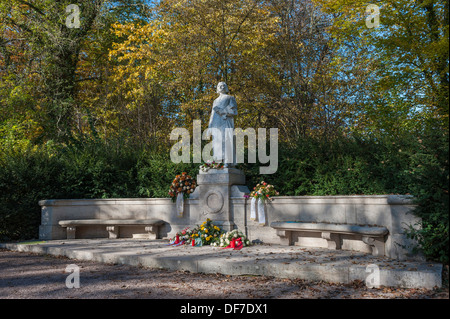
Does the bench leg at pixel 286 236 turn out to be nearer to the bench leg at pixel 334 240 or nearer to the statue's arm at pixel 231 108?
the bench leg at pixel 334 240

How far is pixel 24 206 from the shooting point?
10438 mm

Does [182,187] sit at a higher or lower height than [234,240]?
higher

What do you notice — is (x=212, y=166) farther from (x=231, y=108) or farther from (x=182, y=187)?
(x=231, y=108)

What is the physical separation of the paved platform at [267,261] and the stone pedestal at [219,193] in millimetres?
1122

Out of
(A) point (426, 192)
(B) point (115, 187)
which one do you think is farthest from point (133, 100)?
(A) point (426, 192)

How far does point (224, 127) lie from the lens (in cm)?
942

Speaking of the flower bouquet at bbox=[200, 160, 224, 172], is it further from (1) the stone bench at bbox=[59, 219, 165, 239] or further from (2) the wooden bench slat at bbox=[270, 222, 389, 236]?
(2) the wooden bench slat at bbox=[270, 222, 389, 236]

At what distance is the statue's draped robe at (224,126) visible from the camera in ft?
30.5

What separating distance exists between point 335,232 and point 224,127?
12.5 ft

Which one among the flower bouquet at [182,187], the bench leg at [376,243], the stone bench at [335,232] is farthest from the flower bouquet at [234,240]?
the bench leg at [376,243]

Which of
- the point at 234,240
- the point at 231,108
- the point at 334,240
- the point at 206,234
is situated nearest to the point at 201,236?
the point at 206,234

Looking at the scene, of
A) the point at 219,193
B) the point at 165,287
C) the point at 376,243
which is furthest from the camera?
the point at 219,193

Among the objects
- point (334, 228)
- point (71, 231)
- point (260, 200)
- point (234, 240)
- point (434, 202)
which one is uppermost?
point (434, 202)
